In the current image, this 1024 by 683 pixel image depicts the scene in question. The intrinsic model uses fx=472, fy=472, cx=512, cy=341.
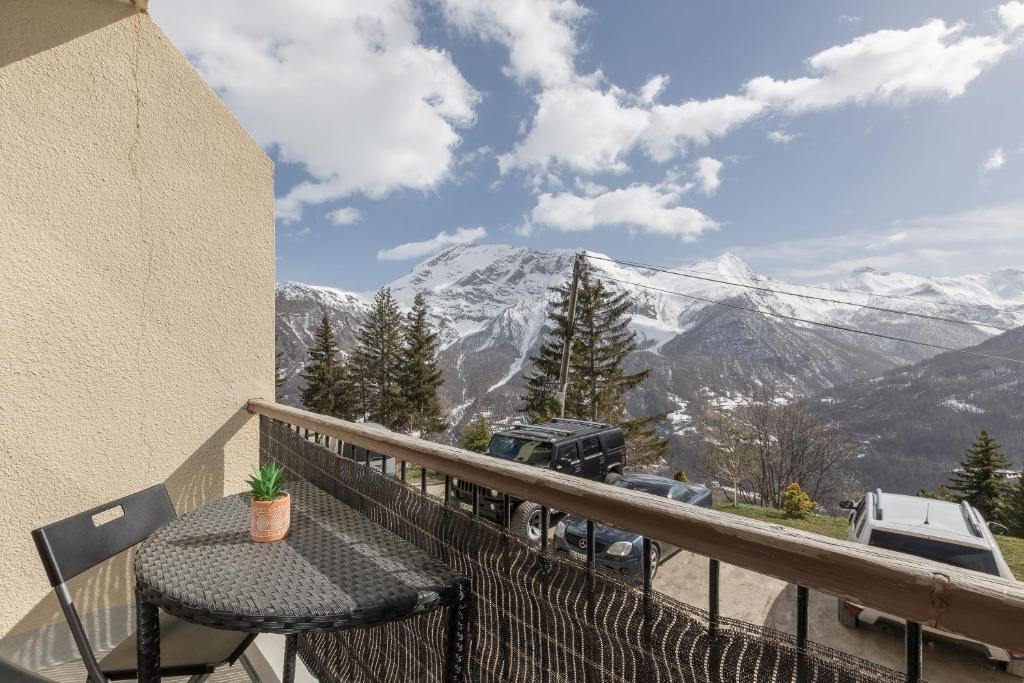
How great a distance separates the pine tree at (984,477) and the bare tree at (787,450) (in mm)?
4348

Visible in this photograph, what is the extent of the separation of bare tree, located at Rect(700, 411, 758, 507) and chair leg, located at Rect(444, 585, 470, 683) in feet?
72.0

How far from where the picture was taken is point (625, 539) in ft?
16.9

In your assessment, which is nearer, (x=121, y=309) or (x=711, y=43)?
(x=121, y=309)

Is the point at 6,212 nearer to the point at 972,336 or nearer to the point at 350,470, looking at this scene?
the point at 350,470

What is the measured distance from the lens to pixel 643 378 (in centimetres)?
1955

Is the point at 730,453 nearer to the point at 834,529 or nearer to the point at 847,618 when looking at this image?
the point at 834,529

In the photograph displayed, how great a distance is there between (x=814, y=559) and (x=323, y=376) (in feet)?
85.3

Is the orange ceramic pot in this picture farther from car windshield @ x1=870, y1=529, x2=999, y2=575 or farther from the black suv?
the black suv

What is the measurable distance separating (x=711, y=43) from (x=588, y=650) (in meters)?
11.0

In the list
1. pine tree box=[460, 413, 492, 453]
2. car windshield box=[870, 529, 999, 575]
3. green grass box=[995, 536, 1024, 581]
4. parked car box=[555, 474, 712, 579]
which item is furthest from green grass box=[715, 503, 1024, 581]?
pine tree box=[460, 413, 492, 453]

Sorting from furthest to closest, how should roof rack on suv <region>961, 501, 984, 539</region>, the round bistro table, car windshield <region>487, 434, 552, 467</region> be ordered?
car windshield <region>487, 434, 552, 467</region> < roof rack on suv <region>961, 501, 984, 539</region> < the round bistro table

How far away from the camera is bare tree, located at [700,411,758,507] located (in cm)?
2108

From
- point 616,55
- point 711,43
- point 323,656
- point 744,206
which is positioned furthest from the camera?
point 744,206

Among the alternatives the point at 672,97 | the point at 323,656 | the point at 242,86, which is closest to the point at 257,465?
the point at 323,656
